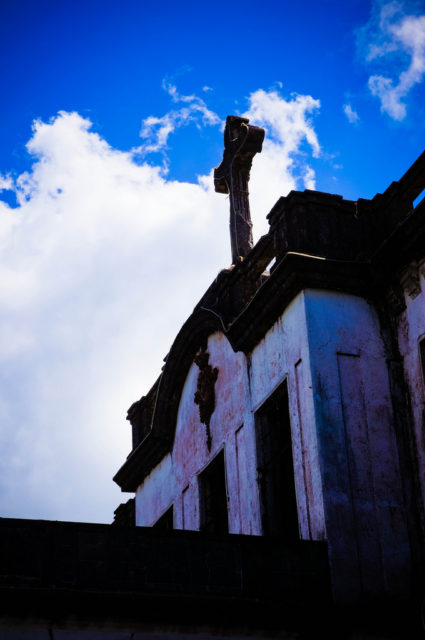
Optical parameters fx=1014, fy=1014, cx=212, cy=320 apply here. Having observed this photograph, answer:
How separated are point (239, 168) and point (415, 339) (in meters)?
6.08

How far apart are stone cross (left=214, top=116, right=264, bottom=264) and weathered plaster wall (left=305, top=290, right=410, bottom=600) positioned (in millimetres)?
4253

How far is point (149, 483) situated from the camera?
61.5 feet

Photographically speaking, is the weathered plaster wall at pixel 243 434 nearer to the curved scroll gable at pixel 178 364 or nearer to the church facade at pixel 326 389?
the church facade at pixel 326 389

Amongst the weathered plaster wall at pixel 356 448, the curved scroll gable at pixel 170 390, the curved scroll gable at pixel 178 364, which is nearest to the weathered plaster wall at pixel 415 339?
the weathered plaster wall at pixel 356 448

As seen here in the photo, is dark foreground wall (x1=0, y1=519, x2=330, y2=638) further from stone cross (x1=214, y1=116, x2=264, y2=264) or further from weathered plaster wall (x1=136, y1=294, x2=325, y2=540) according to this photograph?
stone cross (x1=214, y1=116, x2=264, y2=264)

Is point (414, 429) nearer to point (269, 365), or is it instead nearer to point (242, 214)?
point (269, 365)

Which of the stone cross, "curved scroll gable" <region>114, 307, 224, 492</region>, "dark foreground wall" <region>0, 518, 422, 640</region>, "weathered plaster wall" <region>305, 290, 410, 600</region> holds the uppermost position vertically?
the stone cross

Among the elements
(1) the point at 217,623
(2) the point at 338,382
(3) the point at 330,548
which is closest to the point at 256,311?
(2) the point at 338,382

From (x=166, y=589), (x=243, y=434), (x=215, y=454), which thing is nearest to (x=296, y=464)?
(x=243, y=434)

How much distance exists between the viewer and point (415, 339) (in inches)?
488

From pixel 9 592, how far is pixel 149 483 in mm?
8812

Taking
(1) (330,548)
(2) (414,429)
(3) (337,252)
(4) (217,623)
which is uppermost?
(3) (337,252)

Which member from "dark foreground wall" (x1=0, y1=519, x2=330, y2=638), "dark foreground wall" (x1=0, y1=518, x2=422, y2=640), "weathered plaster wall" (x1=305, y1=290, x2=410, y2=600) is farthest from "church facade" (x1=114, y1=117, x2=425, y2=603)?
"dark foreground wall" (x1=0, y1=519, x2=330, y2=638)

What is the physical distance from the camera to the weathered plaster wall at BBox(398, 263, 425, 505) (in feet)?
39.5
